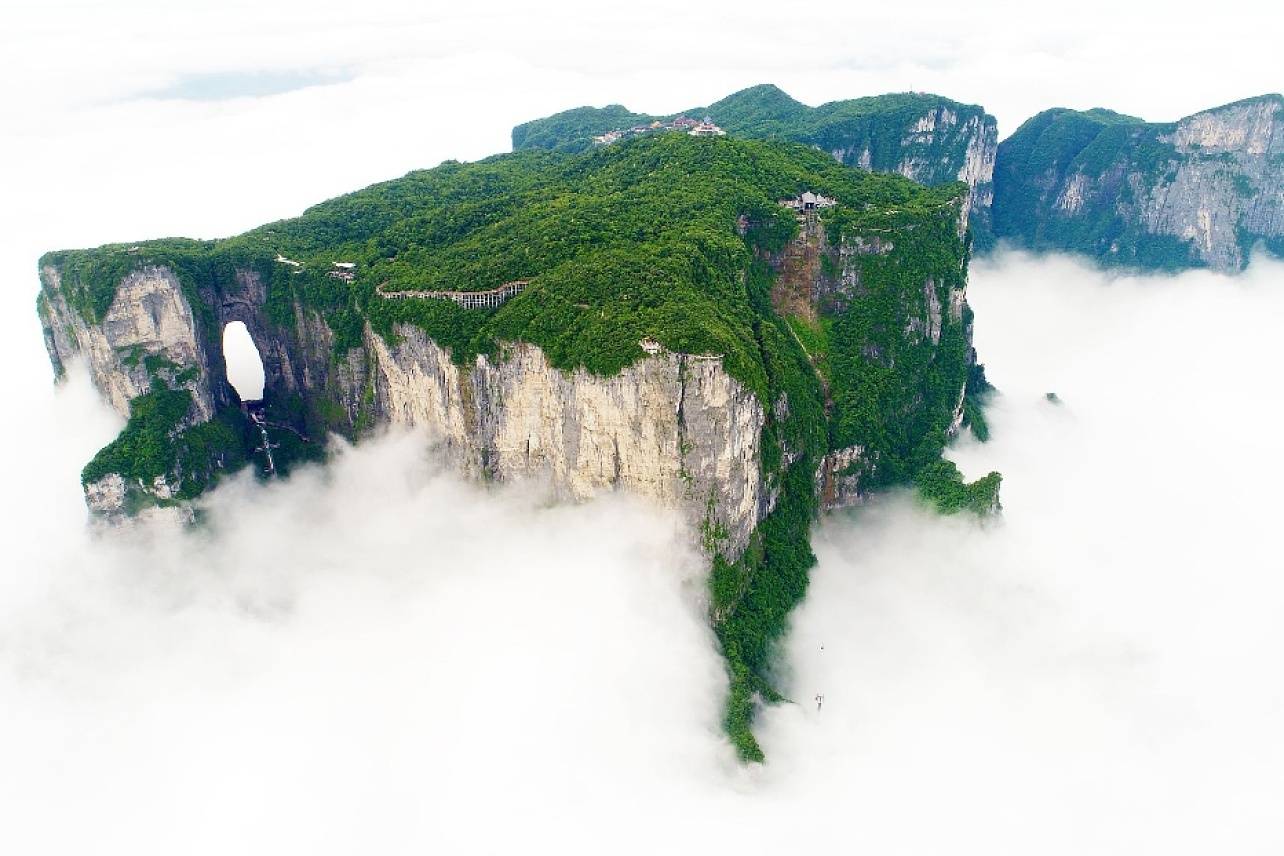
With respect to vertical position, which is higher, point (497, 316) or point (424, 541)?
point (497, 316)

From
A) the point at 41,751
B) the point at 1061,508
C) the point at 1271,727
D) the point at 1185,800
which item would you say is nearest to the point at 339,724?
the point at 41,751

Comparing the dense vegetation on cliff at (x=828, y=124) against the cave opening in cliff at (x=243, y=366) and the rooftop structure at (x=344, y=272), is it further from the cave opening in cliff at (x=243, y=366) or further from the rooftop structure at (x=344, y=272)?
the rooftop structure at (x=344, y=272)

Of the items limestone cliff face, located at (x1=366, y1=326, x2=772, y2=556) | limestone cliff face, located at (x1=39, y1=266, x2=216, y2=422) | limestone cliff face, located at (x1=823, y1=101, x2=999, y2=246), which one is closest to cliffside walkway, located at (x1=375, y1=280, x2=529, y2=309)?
limestone cliff face, located at (x1=366, y1=326, x2=772, y2=556)

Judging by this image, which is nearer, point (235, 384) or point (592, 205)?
point (592, 205)

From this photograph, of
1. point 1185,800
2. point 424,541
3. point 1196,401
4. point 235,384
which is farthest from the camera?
point 1196,401

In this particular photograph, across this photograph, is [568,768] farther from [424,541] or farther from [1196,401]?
[1196,401]
